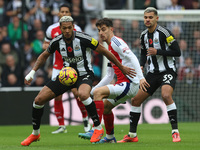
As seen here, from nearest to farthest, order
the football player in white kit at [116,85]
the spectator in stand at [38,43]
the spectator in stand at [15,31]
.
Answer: the football player in white kit at [116,85] → the spectator in stand at [15,31] → the spectator in stand at [38,43]

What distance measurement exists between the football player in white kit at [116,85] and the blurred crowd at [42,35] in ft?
20.0

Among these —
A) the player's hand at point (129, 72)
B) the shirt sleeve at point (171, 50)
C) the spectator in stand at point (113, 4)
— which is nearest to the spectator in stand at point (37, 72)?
the spectator in stand at point (113, 4)

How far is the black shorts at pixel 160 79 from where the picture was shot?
8.23 m

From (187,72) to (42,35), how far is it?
4.52 m

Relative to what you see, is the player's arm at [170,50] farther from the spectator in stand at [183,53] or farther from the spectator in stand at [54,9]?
the spectator in stand at [54,9]

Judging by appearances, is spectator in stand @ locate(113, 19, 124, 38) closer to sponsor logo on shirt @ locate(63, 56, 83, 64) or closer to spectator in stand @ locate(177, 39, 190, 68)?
spectator in stand @ locate(177, 39, 190, 68)

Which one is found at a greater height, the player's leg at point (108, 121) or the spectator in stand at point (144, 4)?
the spectator in stand at point (144, 4)

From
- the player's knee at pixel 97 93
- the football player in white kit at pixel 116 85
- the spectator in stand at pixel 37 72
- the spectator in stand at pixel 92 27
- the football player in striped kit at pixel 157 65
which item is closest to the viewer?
the player's knee at pixel 97 93

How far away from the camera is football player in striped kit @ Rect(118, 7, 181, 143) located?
8.14 metres

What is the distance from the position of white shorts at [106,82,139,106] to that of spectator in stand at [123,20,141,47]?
273 inches

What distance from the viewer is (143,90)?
8031mm

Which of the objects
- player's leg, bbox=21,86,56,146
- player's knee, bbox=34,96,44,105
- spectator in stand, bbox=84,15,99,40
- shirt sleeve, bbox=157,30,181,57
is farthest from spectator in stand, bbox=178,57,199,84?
player's knee, bbox=34,96,44,105

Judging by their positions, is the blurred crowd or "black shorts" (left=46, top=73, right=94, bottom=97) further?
the blurred crowd

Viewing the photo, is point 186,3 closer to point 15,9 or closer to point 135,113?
point 15,9
